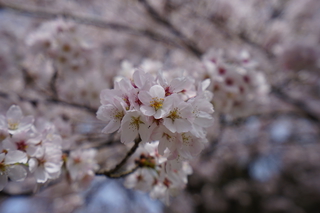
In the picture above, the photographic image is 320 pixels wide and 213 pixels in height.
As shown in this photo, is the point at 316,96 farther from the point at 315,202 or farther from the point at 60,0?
the point at 60,0

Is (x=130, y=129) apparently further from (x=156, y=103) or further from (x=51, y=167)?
(x=51, y=167)

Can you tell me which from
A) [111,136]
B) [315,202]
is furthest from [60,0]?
[315,202]

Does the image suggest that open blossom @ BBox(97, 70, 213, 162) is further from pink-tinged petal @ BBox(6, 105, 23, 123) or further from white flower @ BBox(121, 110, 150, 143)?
pink-tinged petal @ BBox(6, 105, 23, 123)

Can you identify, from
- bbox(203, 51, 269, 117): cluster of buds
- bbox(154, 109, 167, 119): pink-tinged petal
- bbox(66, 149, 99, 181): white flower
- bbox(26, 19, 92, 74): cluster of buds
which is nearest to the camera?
bbox(154, 109, 167, 119): pink-tinged petal

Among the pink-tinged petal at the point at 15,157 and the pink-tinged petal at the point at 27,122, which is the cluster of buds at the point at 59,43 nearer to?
the pink-tinged petal at the point at 27,122

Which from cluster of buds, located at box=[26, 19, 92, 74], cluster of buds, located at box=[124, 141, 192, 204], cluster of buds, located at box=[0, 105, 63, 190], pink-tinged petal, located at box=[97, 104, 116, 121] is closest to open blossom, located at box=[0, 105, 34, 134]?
cluster of buds, located at box=[0, 105, 63, 190]

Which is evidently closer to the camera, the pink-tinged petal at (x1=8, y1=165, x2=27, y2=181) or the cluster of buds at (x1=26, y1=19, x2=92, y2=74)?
the pink-tinged petal at (x1=8, y1=165, x2=27, y2=181)
